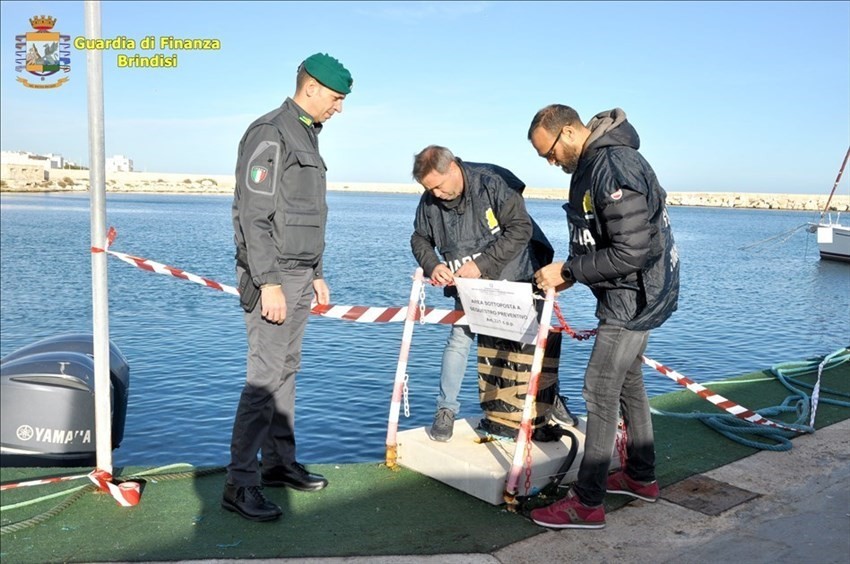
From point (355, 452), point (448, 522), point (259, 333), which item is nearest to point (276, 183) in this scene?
point (259, 333)

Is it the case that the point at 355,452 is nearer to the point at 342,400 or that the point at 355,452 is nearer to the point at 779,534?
the point at 342,400

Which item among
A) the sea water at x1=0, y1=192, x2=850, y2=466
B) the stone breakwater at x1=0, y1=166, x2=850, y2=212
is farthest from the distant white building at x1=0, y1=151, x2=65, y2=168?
the sea water at x1=0, y1=192, x2=850, y2=466

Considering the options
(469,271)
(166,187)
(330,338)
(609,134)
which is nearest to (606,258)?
(609,134)

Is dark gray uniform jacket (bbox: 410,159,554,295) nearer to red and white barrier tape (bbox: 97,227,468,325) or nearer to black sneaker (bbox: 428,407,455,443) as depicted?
red and white barrier tape (bbox: 97,227,468,325)

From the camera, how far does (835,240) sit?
3781 centimetres

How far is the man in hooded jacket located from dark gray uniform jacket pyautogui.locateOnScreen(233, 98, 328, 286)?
1217 millimetres

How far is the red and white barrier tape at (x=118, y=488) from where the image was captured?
13.9ft

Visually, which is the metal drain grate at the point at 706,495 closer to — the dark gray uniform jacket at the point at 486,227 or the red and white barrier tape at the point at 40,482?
the dark gray uniform jacket at the point at 486,227

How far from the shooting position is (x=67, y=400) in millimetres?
4570

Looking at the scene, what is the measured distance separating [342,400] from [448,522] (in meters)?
6.60

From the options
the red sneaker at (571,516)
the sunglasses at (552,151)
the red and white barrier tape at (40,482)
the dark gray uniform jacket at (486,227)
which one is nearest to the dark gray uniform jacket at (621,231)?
the sunglasses at (552,151)

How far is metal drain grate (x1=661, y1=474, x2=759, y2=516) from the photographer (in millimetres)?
4297

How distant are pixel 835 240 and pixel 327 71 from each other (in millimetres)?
39625

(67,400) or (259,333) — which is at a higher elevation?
(259,333)
